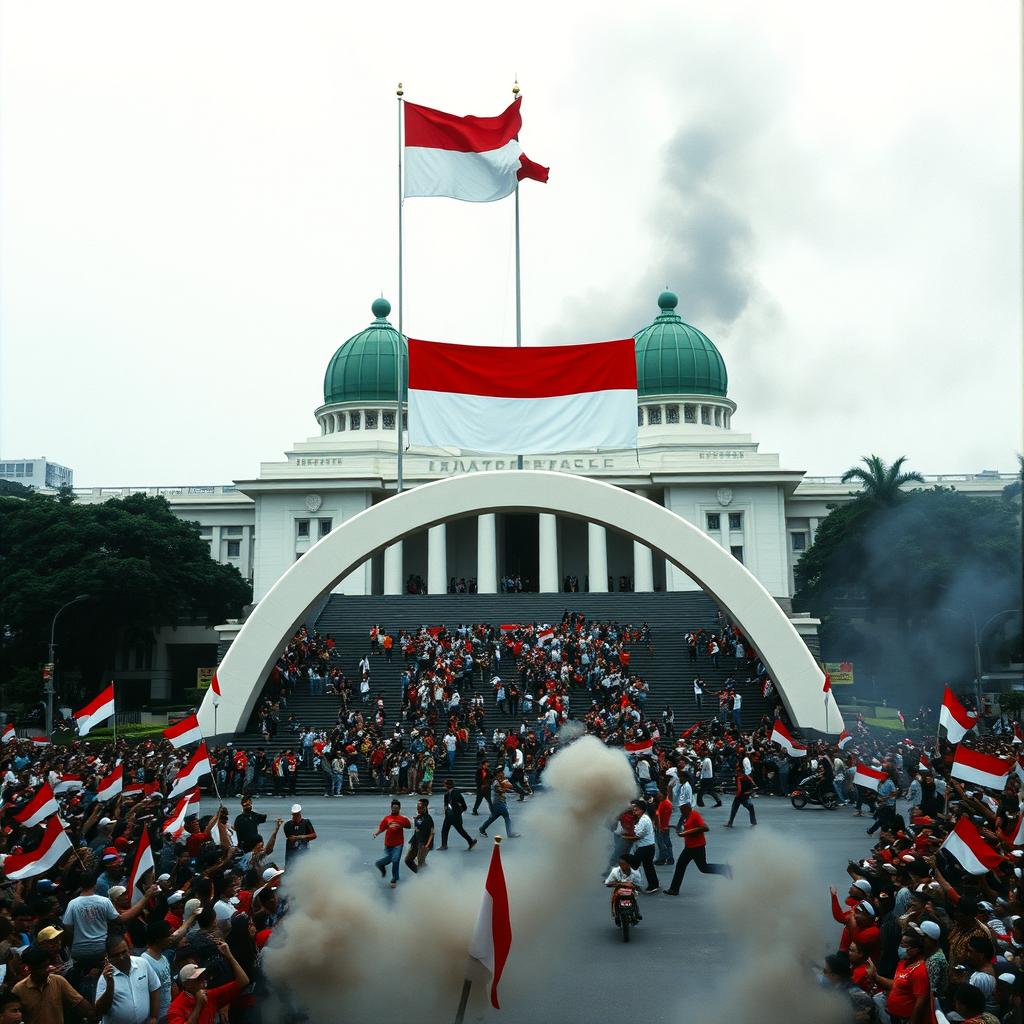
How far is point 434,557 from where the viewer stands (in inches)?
2623

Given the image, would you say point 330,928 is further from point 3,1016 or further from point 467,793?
point 467,793

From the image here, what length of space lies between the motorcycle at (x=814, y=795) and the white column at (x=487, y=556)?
1493 inches

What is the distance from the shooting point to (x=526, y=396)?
29.6m

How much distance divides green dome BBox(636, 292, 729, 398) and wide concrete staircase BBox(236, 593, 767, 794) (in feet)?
104

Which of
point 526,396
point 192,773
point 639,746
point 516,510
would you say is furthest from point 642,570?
point 192,773

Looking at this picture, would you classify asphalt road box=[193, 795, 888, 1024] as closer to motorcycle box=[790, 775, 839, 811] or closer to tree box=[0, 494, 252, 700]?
motorcycle box=[790, 775, 839, 811]

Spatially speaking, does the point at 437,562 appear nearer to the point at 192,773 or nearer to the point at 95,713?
the point at 95,713

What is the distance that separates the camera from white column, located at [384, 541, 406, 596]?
66.1m

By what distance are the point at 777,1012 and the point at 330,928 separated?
396cm

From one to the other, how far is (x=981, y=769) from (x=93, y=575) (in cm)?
4924

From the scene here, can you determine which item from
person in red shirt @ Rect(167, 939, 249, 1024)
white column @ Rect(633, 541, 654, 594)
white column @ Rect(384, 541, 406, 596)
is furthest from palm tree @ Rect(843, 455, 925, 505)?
person in red shirt @ Rect(167, 939, 249, 1024)

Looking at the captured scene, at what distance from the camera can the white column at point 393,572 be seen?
66.1 meters

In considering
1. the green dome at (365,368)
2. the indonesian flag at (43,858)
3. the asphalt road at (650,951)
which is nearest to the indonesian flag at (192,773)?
the asphalt road at (650,951)

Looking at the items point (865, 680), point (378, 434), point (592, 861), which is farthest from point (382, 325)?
point (592, 861)
